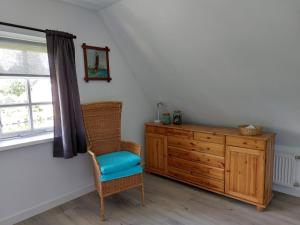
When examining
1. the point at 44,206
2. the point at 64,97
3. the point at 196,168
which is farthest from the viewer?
the point at 196,168

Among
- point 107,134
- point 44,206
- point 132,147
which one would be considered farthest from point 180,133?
point 44,206

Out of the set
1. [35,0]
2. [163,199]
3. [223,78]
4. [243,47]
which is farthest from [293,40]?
[35,0]

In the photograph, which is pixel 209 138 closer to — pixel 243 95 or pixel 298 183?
pixel 243 95

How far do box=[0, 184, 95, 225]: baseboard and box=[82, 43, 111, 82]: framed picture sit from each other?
136 centimetres

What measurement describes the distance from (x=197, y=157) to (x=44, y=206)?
1.83 meters

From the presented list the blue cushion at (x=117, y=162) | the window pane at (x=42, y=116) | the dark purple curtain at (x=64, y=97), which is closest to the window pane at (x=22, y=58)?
the dark purple curtain at (x=64, y=97)

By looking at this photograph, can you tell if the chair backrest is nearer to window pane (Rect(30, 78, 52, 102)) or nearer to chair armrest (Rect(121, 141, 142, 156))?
chair armrest (Rect(121, 141, 142, 156))

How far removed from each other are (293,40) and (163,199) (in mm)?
2055

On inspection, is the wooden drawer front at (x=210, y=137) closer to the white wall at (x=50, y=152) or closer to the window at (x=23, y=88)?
the white wall at (x=50, y=152)

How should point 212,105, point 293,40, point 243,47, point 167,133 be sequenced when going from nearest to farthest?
point 293,40 → point 243,47 → point 212,105 → point 167,133

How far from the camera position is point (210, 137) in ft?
8.62

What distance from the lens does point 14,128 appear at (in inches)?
91.9

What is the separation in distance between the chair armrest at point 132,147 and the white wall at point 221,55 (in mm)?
932

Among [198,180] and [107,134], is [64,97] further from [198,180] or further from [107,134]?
→ [198,180]
